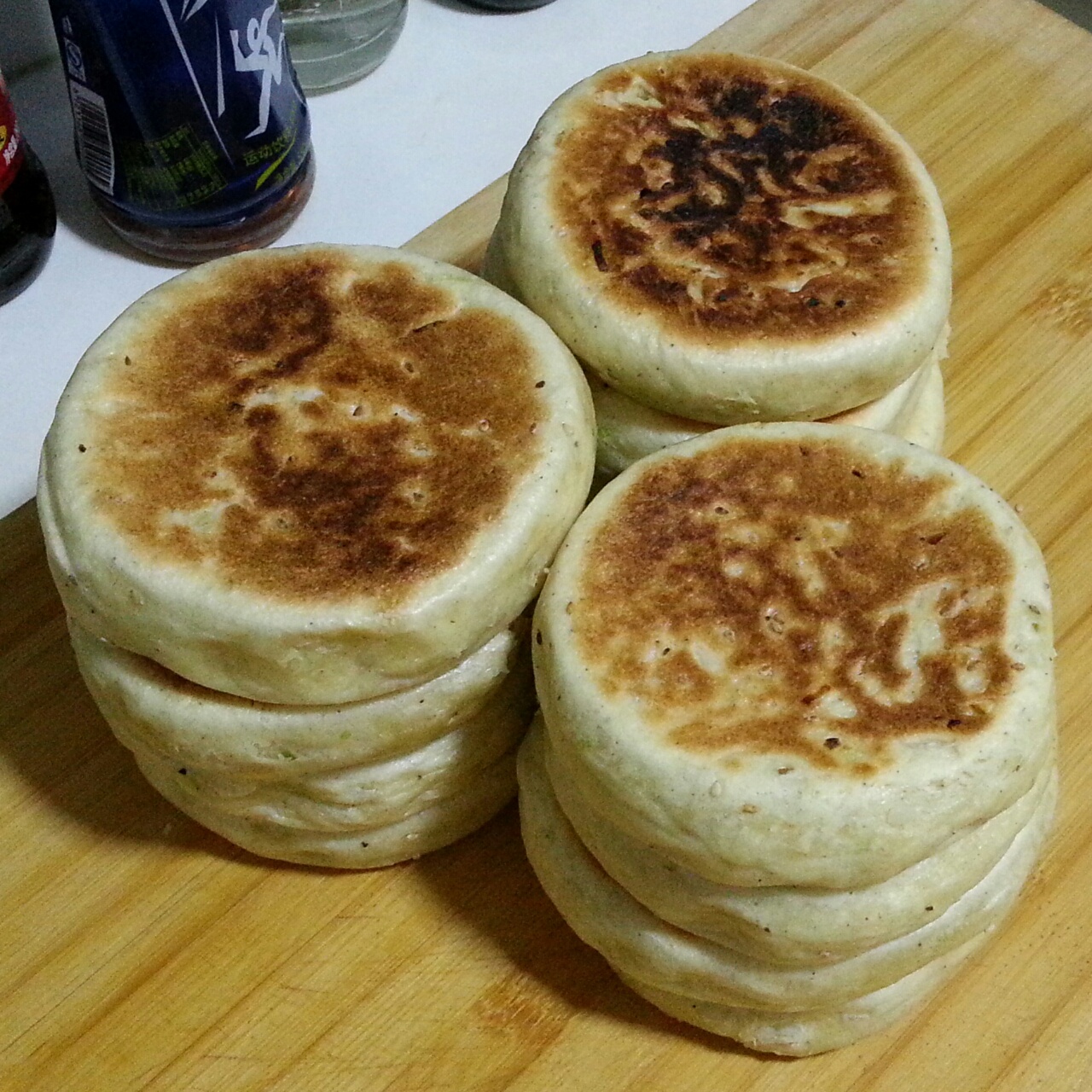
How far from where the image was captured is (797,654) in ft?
3.89

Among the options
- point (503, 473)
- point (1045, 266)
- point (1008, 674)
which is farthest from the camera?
point (1045, 266)

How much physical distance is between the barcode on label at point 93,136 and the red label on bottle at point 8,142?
8cm

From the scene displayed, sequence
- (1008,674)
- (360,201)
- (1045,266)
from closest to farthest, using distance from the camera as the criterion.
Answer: (1008,674) < (1045,266) < (360,201)

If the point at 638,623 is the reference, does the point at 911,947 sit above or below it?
below

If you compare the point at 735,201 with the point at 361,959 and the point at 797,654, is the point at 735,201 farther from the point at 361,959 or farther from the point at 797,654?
the point at 361,959

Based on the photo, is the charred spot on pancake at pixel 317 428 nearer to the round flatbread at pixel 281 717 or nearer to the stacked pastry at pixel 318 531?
the stacked pastry at pixel 318 531

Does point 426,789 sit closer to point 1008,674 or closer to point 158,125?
point 1008,674

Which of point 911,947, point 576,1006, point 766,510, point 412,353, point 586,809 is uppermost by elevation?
point 412,353

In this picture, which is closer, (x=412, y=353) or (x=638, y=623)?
(x=638, y=623)

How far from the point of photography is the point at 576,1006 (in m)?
1.39

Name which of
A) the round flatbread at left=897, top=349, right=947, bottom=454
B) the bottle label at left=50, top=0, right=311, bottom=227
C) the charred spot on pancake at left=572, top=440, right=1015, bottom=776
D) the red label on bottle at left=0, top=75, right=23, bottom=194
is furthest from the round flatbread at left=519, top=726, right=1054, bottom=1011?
the red label on bottle at left=0, top=75, right=23, bottom=194

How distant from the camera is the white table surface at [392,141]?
196 cm

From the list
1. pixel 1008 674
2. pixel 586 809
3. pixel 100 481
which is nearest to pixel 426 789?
pixel 586 809

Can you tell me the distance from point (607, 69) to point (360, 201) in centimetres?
61
